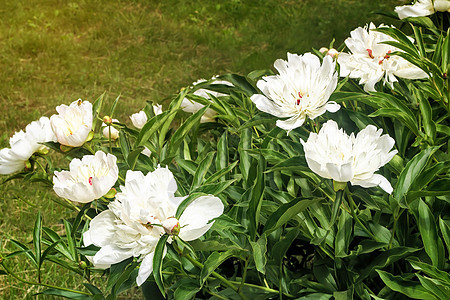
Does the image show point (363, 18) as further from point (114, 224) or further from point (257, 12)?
point (114, 224)

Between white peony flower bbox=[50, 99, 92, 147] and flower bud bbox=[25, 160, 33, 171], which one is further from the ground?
white peony flower bbox=[50, 99, 92, 147]

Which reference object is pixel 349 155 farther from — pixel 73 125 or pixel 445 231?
pixel 73 125

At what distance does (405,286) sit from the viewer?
2.66 feet

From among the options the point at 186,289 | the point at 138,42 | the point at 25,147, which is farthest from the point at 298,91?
the point at 138,42

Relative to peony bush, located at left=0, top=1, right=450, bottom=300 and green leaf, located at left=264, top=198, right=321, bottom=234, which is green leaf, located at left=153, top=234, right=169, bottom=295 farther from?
green leaf, located at left=264, top=198, right=321, bottom=234

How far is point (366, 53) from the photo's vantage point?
1036 millimetres

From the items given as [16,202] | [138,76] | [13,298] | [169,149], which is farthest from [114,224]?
[138,76]

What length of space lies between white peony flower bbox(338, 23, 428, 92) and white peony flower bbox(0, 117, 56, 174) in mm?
552

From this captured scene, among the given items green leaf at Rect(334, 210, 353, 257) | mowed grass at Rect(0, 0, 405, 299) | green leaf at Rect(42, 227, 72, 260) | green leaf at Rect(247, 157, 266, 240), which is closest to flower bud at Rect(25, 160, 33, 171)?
green leaf at Rect(42, 227, 72, 260)

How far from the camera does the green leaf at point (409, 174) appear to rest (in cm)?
84

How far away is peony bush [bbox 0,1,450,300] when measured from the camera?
747mm

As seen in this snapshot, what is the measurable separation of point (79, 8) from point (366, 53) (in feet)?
11.6

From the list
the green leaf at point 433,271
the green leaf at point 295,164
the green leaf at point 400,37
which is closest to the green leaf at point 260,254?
the green leaf at point 295,164

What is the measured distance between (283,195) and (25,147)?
467 mm
